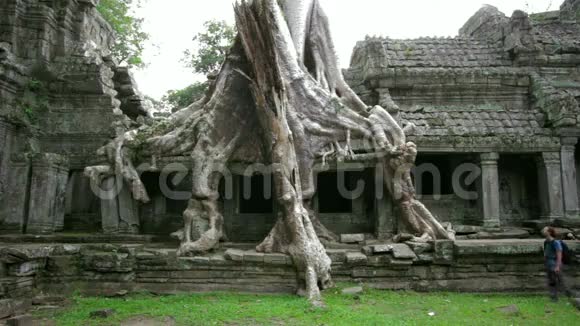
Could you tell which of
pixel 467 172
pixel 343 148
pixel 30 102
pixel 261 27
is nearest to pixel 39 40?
pixel 30 102

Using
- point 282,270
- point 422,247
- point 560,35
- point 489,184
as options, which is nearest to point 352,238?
point 422,247

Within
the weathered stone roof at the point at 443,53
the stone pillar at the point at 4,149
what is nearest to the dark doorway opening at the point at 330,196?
the weathered stone roof at the point at 443,53

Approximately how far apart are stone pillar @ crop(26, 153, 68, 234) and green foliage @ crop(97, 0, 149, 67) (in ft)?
39.8

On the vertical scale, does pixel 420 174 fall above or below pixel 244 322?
above

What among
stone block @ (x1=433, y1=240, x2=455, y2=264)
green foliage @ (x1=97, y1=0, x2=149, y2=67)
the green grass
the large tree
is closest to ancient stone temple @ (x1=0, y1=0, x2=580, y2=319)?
stone block @ (x1=433, y1=240, x2=455, y2=264)

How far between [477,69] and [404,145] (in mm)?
4774

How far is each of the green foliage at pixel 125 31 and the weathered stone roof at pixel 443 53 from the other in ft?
44.5

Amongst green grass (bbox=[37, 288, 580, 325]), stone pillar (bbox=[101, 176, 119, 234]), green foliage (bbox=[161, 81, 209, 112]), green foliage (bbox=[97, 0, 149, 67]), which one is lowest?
green grass (bbox=[37, 288, 580, 325])

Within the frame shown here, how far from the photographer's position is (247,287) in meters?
6.93

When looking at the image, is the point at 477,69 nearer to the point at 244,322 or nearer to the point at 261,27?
the point at 261,27

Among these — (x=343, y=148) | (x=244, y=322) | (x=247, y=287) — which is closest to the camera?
(x=244, y=322)

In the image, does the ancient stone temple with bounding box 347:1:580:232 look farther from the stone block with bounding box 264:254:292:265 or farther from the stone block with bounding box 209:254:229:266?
the stone block with bounding box 209:254:229:266

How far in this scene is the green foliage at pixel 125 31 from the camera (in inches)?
800

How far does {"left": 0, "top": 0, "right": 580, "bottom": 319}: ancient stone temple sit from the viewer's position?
7.03 meters
